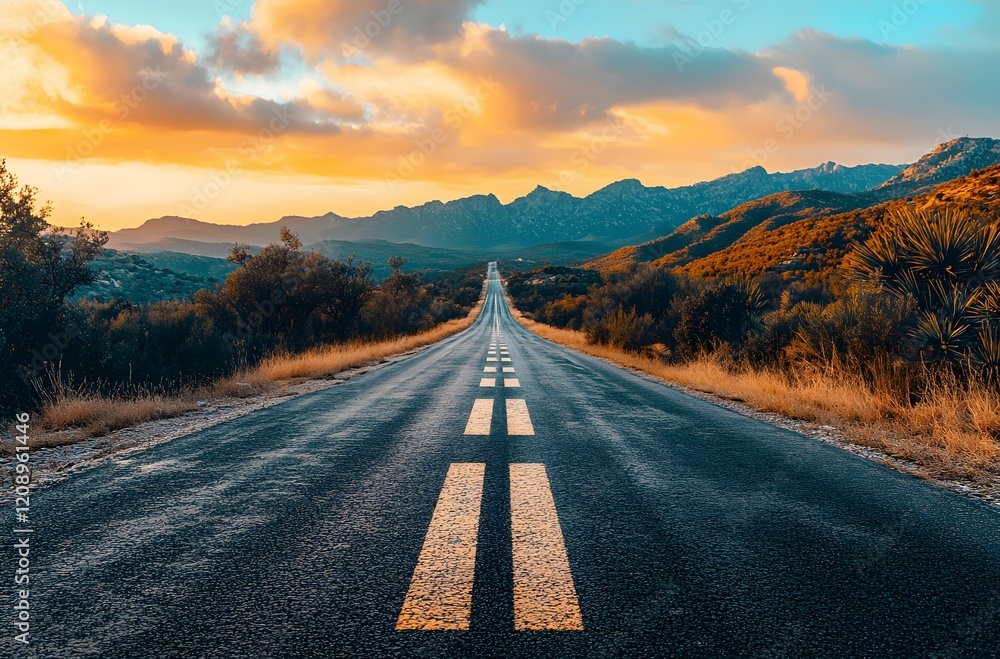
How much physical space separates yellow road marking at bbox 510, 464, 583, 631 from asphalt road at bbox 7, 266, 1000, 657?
2 centimetres

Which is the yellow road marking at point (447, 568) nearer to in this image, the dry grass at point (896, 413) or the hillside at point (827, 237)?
the dry grass at point (896, 413)

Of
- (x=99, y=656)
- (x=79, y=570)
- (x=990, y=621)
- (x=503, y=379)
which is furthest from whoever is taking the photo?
(x=503, y=379)

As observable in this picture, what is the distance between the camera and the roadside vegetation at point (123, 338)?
9.10 meters

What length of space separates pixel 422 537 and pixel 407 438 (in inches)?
125

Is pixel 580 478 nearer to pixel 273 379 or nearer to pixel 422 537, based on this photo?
pixel 422 537

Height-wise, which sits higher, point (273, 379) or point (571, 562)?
point (571, 562)

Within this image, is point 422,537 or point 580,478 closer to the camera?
point 422,537

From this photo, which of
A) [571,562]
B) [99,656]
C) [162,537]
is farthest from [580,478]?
[99,656]

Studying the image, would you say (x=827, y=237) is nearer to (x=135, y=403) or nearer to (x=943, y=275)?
(x=943, y=275)

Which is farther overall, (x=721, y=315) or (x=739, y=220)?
(x=739, y=220)

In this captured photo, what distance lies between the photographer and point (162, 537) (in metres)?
3.38

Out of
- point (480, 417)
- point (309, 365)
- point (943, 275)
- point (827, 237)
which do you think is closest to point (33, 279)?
point (309, 365)

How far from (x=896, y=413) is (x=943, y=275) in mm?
4607

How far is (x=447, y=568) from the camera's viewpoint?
2906 mm
